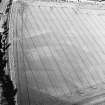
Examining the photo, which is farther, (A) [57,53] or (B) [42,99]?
(A) [57,53]

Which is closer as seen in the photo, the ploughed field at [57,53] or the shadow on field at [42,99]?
the shadow on field at [42,99]

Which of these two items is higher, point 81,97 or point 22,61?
point 22,61

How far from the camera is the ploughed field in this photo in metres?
5.29

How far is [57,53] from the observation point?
6125mm

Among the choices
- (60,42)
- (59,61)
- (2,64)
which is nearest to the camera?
(2,64)

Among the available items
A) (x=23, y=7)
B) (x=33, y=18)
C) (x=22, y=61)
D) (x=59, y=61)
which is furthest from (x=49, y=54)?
(x=23, y=7)

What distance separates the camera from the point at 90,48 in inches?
263

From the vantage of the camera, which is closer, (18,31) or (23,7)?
(18,31)

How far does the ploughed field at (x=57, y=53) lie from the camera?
5289 mm

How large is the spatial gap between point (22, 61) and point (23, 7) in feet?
6.52

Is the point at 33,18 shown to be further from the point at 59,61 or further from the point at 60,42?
the point at 59,61

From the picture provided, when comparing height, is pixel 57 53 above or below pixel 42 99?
above

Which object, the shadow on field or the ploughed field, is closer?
the shadow on field

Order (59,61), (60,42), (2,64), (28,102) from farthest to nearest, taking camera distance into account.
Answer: (60,42) < (59,61) < (2,64) < (28,102)
